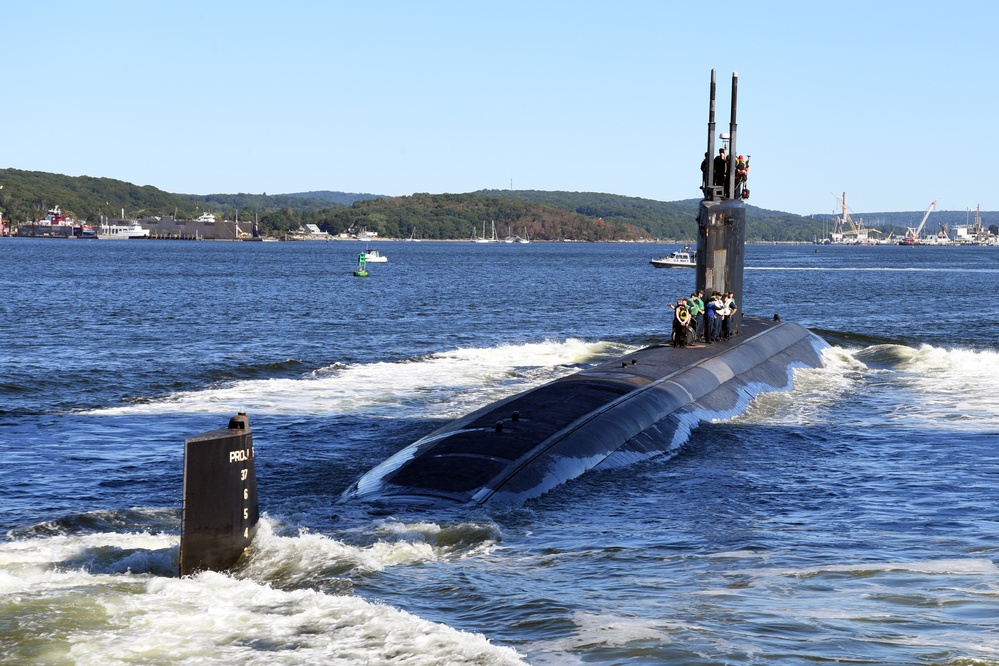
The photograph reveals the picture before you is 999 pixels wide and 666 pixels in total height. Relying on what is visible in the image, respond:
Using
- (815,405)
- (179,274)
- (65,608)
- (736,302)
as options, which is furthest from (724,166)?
(179,274)

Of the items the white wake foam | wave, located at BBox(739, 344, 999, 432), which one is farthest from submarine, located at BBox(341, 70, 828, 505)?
the white wake foam

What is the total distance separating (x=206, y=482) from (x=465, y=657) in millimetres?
3373

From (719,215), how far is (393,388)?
9414 millimetres

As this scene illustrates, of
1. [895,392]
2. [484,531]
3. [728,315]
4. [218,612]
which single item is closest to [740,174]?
[728,315]

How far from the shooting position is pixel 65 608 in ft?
36.9

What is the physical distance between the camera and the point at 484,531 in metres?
14.1

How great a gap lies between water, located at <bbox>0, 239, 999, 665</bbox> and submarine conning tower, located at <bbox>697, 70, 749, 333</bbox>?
3714 mm

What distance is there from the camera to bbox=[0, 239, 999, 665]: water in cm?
1066

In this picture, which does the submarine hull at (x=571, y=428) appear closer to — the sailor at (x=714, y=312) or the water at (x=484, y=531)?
the water at (x=484, y=531)

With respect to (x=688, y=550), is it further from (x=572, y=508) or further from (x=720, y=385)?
(x=720, y=385)

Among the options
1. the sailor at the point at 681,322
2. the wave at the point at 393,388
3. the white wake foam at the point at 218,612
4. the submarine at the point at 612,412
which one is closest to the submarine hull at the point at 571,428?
the submarine at the point at 612,412

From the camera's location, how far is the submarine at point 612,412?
52.7ft

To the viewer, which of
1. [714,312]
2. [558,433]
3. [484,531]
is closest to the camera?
[484,531]

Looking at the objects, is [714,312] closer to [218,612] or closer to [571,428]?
[571,428]
